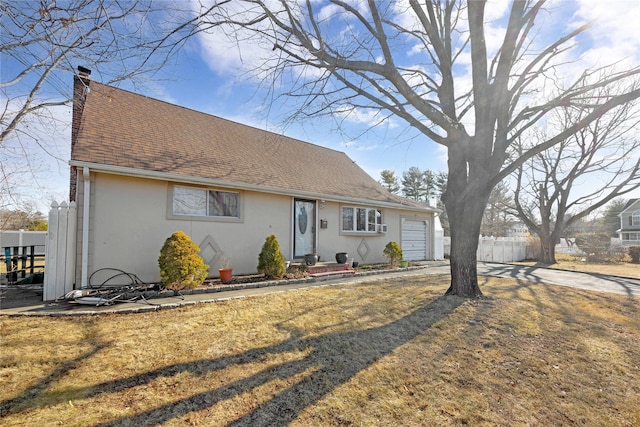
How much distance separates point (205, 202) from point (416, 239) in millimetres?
10821

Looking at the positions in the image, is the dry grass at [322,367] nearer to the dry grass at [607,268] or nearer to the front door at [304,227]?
the front door at [304,227]

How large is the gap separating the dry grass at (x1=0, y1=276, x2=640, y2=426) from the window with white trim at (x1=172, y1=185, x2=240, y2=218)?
352 centimetres

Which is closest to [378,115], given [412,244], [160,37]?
[160,37]

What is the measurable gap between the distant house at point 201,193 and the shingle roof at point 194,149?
4 cm

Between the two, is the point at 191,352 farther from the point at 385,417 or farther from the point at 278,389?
the point at 385,417

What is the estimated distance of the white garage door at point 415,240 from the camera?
47.9ft

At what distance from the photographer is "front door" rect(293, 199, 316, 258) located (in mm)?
10453

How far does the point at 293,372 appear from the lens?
10.5 feet

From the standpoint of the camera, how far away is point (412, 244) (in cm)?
1497

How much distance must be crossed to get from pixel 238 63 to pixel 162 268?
4.57 meters

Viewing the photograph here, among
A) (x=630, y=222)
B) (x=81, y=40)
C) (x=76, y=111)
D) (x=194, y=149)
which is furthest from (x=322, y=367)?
(x=630, y=222)

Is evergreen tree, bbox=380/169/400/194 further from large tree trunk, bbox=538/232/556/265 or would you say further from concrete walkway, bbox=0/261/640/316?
concrete walkway, bbox=0/261/640/316

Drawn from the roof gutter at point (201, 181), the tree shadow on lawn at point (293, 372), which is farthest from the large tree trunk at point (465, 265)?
the roof gutter at point (201, 181)

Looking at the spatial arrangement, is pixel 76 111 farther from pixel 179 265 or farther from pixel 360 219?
pixel 360 219
